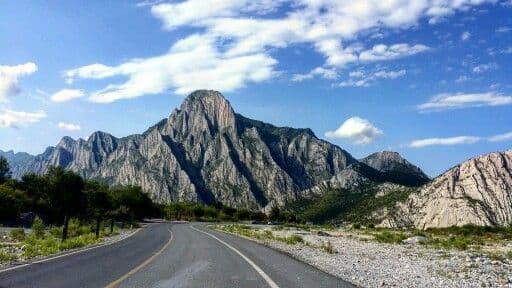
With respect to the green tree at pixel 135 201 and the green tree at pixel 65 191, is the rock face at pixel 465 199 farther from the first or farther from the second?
the green tree at pixel 65 191

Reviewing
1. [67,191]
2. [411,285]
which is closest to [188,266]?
[411,285]

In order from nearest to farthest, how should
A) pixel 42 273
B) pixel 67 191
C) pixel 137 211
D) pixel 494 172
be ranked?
pixel 42 273 < pixel 67 191 < pixel 137 211 < pixel 494 172

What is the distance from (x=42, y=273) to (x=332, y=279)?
31.1 ft

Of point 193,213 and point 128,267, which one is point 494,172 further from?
point 128,267

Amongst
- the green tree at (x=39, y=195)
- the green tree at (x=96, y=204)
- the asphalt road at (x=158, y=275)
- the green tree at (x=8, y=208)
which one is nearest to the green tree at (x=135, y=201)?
the green tree at (x=39, y=195)

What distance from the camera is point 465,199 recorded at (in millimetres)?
165750

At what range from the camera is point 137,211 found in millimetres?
139375

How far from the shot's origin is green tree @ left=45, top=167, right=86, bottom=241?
41219 mm

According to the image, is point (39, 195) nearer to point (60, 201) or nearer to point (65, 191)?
point (60, 201)

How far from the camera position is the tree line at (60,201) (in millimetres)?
41469

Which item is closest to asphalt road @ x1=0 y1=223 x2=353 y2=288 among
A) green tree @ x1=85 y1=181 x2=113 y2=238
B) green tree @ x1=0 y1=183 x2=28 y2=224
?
green tree @ x1=85 y1=181 x2=113 y2=238

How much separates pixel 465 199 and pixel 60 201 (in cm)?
15131

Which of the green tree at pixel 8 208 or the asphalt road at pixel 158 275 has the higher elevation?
the green tree at pixel 8 208

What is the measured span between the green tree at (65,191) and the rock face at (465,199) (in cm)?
13421
